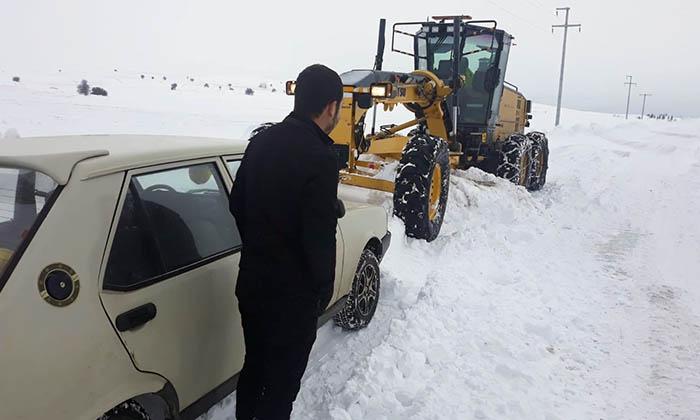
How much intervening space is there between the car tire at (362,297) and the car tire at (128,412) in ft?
6.27

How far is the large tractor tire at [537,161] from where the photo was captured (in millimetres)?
10898

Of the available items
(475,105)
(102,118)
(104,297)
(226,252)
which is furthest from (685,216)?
(102,118)

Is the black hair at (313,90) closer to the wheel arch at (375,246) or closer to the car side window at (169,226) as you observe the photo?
the car side window at (169,226)

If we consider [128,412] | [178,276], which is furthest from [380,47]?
[128,412]

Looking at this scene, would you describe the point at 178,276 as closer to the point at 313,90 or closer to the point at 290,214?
the point at 290,214

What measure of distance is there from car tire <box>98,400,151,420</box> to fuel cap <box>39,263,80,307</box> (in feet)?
1.62

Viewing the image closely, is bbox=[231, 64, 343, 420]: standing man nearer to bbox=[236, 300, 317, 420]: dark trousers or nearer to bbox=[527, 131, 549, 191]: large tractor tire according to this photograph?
bbox=[236, 300, 317, 420]: dark trousers

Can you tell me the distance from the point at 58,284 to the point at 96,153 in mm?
582

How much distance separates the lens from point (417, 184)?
233 inches

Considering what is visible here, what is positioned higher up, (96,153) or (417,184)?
(96,153)

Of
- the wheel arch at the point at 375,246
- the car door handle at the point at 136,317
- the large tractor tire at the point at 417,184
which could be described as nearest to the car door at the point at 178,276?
the car door handle at the point at 136,317

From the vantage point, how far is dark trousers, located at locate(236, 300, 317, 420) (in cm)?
239

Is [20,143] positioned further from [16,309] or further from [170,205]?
[16,309]

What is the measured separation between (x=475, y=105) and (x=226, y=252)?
7362mm
